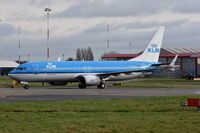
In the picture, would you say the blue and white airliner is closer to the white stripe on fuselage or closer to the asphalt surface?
the white stripe on fuselage

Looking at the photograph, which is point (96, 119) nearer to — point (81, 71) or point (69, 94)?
point (69, 94)

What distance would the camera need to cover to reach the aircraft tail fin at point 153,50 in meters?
62.8

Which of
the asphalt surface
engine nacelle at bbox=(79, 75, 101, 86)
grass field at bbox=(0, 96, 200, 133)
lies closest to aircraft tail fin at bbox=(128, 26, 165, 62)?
engine nacelle at bbox=(79, 75, 101, 86)

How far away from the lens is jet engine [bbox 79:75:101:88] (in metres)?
55.6

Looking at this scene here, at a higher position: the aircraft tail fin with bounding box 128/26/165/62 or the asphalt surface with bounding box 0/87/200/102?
the aircraft tail fin with bounding box 128/26/165/62

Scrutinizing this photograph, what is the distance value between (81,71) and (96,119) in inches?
1455

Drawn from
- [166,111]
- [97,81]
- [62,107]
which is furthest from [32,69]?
[166,111]

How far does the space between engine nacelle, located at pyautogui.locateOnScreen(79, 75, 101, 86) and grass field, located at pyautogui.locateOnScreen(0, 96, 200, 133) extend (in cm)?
2902

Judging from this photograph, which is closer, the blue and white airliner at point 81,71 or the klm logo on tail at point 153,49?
the blue and white airliner at point 81,71

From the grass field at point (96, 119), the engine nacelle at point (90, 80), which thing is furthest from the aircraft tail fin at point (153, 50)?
the grass field at point (96, 119)

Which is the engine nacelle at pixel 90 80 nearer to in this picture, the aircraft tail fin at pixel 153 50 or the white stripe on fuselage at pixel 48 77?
the white stripe on fuselage at pixel 48 77

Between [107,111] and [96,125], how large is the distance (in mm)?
5854

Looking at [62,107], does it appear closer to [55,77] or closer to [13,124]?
[13,124]

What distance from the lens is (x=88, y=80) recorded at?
55531 millimetres
